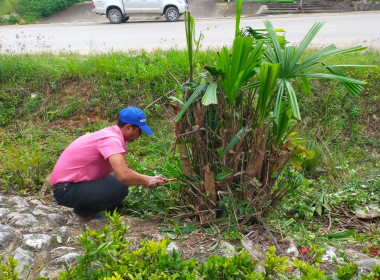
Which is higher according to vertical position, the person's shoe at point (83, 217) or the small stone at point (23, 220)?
the small stone at point (23, 220)

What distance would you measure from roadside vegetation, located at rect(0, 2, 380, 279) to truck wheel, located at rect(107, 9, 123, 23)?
25.5 feet

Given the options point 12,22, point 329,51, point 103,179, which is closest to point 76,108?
point 103,179

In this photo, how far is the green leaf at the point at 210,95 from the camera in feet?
8.00

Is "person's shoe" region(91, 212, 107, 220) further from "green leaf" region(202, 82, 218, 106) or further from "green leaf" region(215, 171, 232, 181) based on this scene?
"green leaf" region(202, 82, 218, 106)

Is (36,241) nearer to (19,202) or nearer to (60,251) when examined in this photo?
(60,251)

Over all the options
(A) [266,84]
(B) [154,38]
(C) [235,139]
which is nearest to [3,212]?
(C) [235,139]

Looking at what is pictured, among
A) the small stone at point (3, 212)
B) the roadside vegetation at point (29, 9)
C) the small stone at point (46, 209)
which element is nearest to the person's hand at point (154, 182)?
the small stone at point (46, 209)

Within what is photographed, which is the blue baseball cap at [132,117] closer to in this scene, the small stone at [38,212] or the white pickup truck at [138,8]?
the small stone at [38,212]

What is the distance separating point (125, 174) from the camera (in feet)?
9.96

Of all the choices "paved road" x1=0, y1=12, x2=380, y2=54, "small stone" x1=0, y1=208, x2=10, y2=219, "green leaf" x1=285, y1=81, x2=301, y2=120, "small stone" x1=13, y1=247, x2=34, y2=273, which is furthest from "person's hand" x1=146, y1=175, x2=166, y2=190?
"paved road" x1=0, y1=12, x2=380, y2=54

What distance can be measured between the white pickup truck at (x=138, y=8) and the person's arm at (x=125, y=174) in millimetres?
10866

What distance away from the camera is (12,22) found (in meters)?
16.6

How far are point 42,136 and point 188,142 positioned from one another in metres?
2.92

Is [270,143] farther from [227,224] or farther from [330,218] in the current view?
[330,218]
